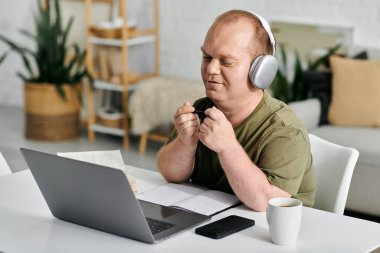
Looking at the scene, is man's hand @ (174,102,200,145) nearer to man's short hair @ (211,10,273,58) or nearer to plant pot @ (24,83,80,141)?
man's short hair @ (211,10,273,58)

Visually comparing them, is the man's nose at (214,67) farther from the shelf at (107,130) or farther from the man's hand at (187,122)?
the shelf at (107,130)

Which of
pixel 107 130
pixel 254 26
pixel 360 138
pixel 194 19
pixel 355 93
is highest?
pixel 254 26

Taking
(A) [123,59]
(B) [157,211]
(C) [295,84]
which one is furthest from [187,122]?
(A) [123,59]

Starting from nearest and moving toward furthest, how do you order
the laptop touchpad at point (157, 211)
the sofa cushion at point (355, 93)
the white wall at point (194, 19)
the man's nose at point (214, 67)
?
the laptop touchpad at point (157, 211) → the man's nose at point (214, 67) → the sofa cushion at point (355, 93) → the white wall at point (194, 19)

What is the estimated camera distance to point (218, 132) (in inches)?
75.4

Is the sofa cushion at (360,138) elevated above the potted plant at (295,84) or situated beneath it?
situated beneath

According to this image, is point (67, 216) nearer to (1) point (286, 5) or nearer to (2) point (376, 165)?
(2) point (376, 165)

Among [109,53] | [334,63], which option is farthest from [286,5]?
[109,53]

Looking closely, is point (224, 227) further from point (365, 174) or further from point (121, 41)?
point (121, 41)

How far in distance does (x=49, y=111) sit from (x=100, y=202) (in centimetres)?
366

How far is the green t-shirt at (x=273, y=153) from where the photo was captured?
1965 millimetres

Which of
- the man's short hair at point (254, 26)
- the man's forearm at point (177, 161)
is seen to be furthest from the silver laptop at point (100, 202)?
the man's short hair at point (254, 26)

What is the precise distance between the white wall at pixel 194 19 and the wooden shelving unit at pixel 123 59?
3.3 inches

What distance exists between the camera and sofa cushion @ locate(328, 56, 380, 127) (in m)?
4.11
